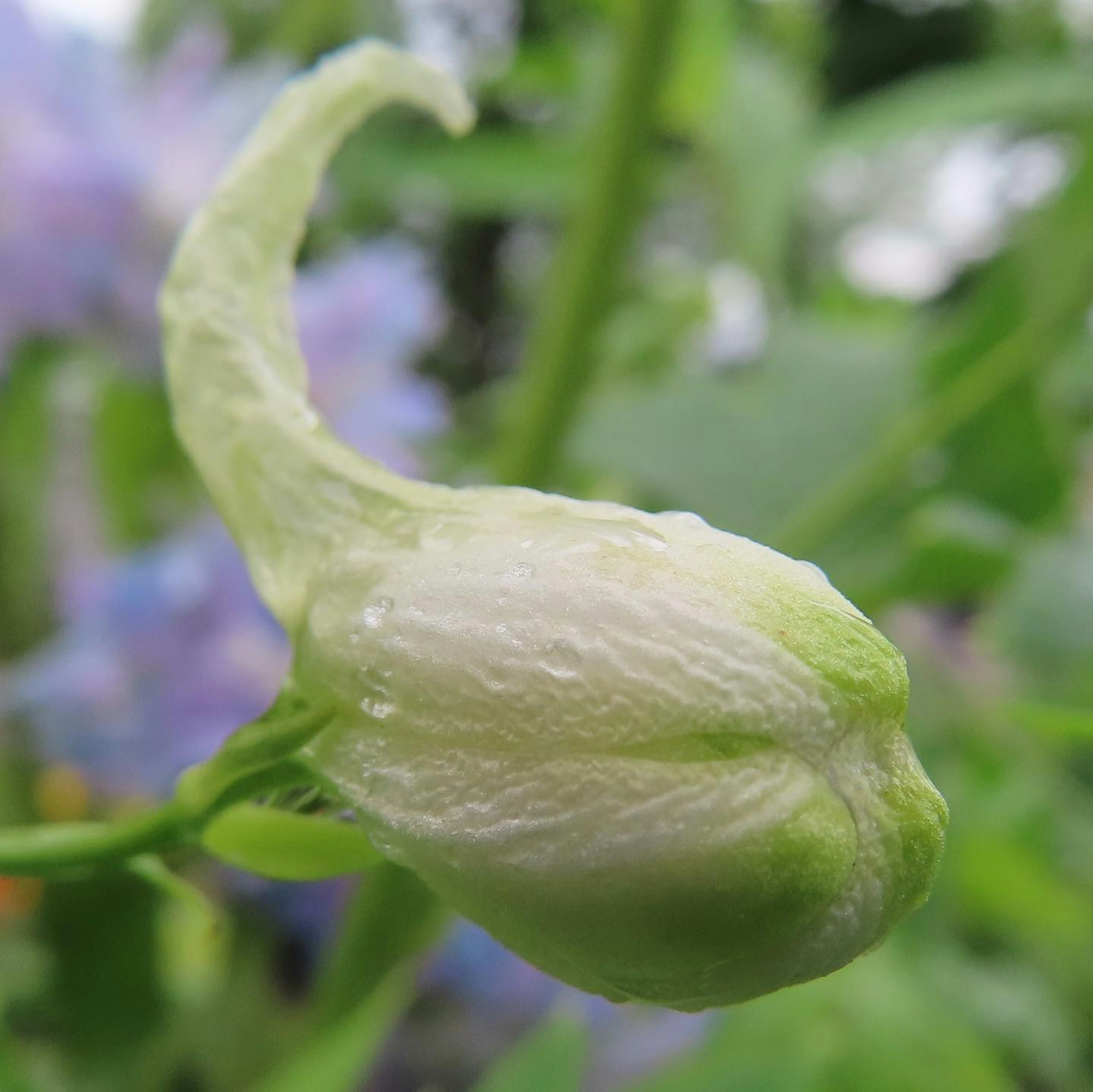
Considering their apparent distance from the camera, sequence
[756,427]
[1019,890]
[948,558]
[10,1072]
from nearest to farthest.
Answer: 1. [10,1072]
2. [948,558]
3. [756,427]
4. [1019,890]

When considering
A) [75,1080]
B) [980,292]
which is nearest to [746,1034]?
[75,1080]

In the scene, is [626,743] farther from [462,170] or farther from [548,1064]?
[462,170]

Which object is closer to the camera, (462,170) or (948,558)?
(948,558)

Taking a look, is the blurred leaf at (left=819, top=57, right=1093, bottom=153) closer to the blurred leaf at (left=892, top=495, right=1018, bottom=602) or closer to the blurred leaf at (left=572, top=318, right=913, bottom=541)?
the blurred leaf at (left=572, top=318, right=913, bottom=541)

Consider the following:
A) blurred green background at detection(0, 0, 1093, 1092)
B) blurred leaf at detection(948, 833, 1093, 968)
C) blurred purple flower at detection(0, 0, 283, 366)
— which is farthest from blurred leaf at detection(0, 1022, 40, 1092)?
blurred leaf at detection(948, 833, 1093, 968)

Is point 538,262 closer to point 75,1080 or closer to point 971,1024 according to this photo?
point 971,1024

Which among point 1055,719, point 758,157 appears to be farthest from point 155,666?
point 758,157
